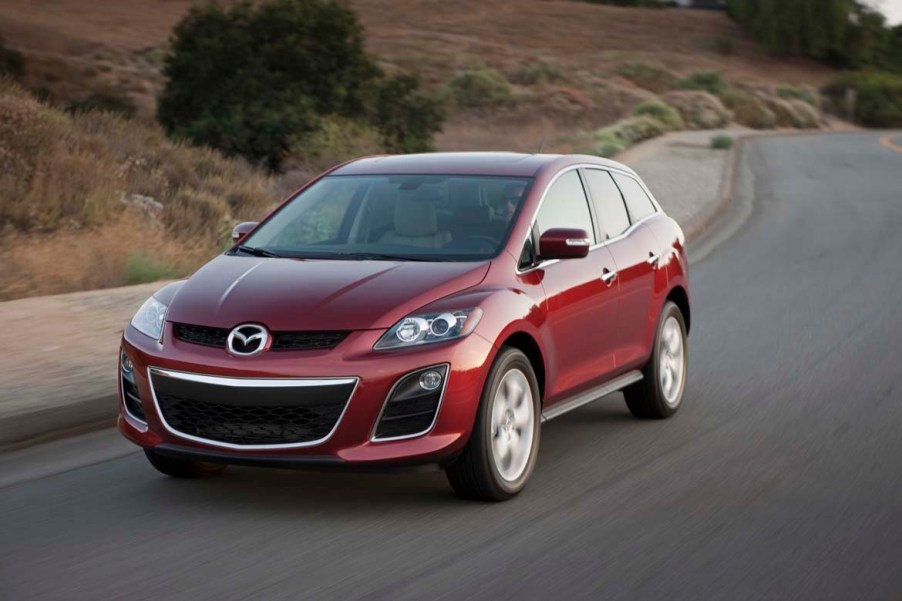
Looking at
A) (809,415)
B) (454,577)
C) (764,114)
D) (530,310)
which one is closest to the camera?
(454,577)

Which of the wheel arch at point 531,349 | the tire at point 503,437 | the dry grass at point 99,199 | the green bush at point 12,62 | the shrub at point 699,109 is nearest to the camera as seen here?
the tire at point 503,437

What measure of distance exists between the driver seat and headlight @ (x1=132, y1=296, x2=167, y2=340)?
4.02ft

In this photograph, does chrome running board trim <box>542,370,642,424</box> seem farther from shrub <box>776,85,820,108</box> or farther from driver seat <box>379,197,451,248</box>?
shrub <box>776,85,820,108</box>

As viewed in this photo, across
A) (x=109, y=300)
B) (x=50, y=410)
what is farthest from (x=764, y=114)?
(x=50, y=410)

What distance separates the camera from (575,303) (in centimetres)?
723

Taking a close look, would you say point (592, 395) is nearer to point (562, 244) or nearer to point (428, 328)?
point (562, 244)

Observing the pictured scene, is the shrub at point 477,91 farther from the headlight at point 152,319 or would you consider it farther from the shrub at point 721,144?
the headlight at point 152,319

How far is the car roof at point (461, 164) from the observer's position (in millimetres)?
7582

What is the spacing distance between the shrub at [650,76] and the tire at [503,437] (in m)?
63.0

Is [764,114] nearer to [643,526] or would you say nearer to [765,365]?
[765,365]

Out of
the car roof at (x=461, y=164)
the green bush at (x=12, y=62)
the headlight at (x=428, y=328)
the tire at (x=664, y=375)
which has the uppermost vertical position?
the car roof at (x=461, y=164)

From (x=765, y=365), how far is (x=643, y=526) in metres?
4.63

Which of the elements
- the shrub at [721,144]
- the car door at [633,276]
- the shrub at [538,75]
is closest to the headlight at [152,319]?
the car door at [633,276]

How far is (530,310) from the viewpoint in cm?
669
